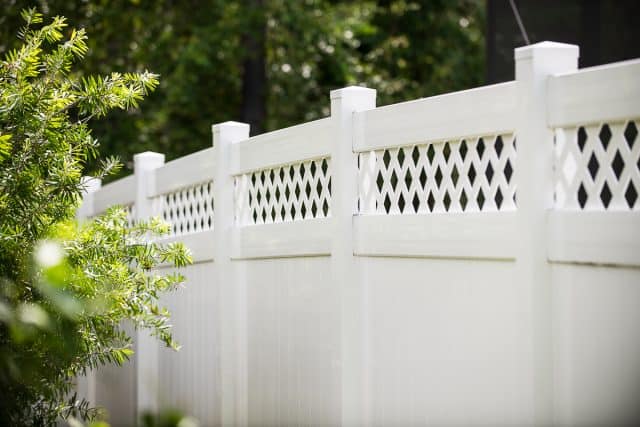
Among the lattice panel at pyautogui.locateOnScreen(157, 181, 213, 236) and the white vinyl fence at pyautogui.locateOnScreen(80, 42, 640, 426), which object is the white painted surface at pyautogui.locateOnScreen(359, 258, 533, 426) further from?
the lattice panel at pyautogui.locateOnScreen(157, 181, 213, 236)

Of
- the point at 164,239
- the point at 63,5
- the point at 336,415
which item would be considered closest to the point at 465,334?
the point at 336,415

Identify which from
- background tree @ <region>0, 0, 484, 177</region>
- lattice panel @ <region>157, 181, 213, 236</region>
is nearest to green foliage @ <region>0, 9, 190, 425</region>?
lattice panel @ <region>157, 181, 213, 236</region>

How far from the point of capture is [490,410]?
3270mm

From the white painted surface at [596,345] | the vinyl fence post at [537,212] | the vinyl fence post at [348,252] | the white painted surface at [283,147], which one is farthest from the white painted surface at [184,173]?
the white painted surface at [596,345]

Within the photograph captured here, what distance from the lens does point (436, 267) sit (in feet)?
11.7

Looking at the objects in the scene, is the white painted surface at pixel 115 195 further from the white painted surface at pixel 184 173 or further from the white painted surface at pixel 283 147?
the white painted surface at pixel 283 147

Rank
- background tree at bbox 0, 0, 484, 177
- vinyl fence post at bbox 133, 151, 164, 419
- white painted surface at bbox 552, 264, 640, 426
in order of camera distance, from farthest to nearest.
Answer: background tree at bbox 0, 0, 484, 177, vinyl fence post at bbox 133, 151, 164, 419, white painted surface at bbox 552, 264, 640, 426

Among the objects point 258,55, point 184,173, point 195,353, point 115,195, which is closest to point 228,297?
point 195,353

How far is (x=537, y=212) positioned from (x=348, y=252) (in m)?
1.25

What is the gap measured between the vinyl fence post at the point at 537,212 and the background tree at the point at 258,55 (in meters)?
9.74

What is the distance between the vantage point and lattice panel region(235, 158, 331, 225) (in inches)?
173

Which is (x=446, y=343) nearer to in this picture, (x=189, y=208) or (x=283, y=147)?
(x=283, y=147)

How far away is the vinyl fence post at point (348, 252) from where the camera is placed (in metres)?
4.03

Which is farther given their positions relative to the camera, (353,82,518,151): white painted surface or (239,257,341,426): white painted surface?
(239,257,341,426): white painted surface
